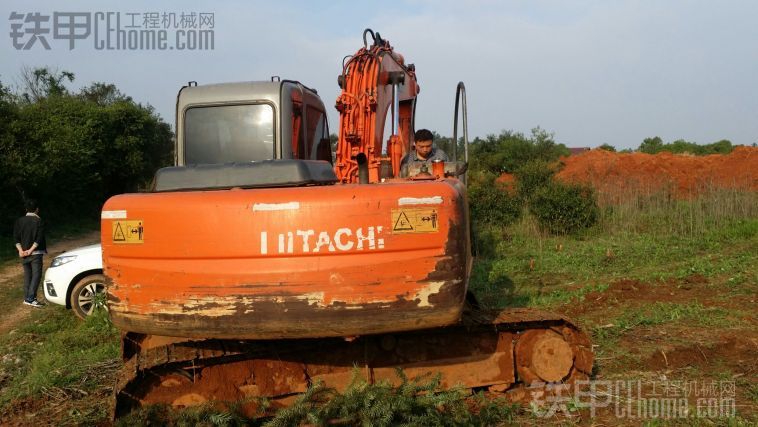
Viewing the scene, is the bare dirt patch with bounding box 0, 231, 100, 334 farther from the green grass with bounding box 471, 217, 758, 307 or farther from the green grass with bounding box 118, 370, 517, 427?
the green grass with bounding box 471, 217, 758, 307

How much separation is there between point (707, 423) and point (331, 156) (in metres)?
4.48

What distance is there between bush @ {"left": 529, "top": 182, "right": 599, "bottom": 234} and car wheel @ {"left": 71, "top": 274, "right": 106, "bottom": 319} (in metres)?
8.65

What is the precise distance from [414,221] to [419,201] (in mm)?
115

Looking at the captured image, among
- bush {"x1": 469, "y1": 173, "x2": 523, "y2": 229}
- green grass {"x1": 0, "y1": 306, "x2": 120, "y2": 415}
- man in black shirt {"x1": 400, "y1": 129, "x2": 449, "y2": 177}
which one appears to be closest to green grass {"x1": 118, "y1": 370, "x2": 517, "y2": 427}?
green grass {"x1": 0, "y1": 306, "x2": 120, "y2": 415}

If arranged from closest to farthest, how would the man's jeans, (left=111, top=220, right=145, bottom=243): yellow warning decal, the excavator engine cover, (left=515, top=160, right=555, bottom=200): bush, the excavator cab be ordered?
the excavator engine cover, (left=111, top=220, right=145, bottom=243): yellow warning decal, the excavator cab, the man's jeans, (left=515, top=160, right=555, bottom=200): bush

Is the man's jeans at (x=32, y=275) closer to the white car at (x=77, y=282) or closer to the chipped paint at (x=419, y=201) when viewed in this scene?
the white car at (x=77, y=282)

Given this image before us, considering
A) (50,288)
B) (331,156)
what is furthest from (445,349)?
(50,288)

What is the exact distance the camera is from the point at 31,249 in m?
9.09

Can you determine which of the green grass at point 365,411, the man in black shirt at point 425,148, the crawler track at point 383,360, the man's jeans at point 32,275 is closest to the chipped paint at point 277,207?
the crawler track at point 383,360

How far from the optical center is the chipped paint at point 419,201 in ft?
11.2

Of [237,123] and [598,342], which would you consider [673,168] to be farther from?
[237,123]

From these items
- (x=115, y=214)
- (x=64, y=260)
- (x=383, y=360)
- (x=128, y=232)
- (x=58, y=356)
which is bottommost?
(x=58, y=356)

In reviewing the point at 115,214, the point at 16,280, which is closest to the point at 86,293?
the point at 115,214

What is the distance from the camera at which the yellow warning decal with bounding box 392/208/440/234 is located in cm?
339
